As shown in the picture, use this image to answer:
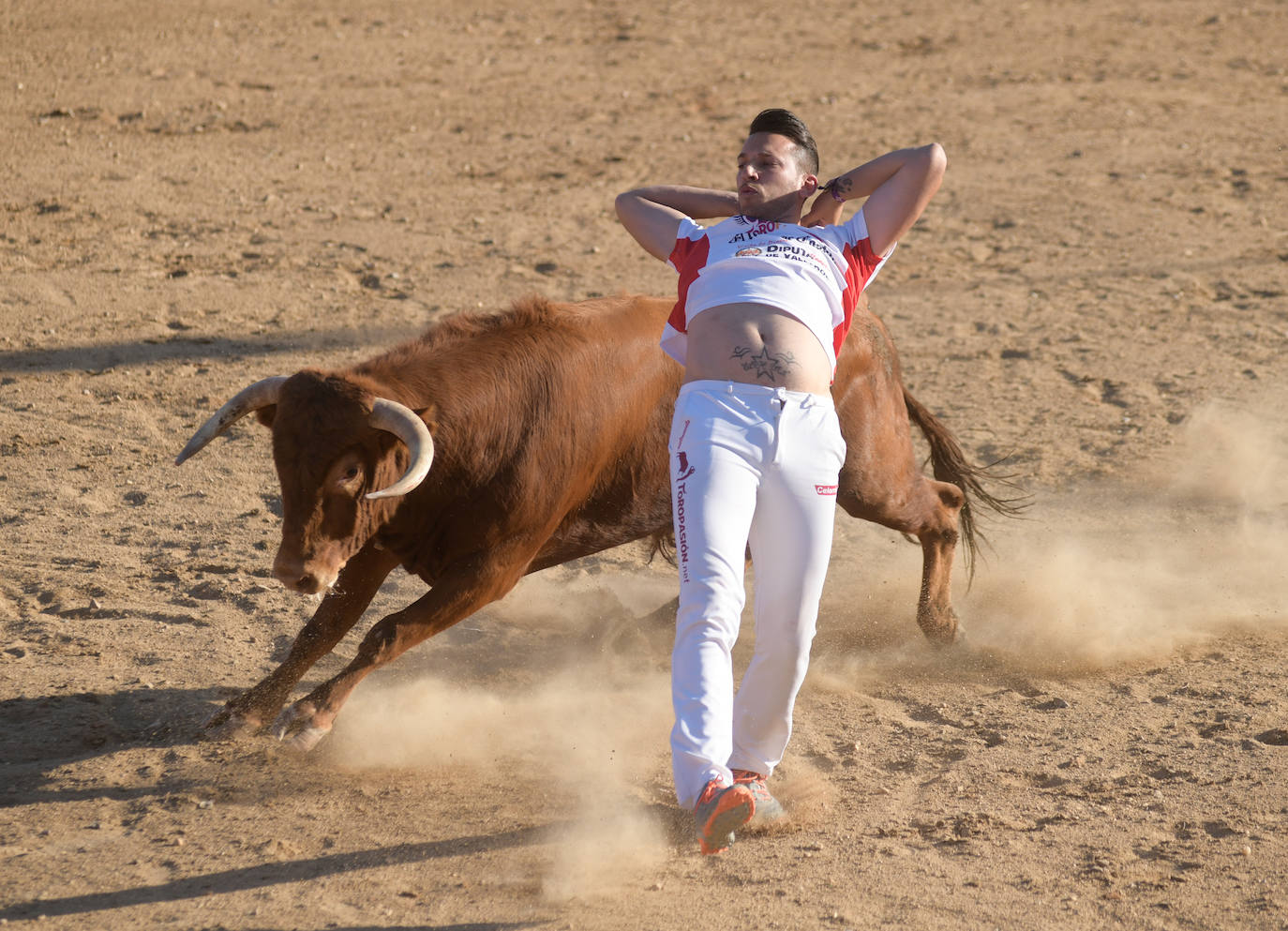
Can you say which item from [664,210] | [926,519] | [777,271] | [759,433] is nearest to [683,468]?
[759,433]

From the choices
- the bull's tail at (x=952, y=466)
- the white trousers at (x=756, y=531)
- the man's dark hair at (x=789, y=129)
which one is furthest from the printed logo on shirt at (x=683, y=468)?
the bull's tail at (x=952, y=466)

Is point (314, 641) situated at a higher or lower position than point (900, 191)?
lower

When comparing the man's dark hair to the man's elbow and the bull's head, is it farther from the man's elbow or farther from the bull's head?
the bull's head

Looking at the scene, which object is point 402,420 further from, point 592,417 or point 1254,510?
point 1254,510

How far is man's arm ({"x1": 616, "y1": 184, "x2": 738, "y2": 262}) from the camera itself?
469 cm

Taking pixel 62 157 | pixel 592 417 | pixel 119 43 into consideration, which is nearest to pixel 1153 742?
pixel 592 417

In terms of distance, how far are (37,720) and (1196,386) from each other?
6.64 m

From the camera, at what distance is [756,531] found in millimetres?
4059

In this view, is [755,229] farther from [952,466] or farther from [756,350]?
[952,466]

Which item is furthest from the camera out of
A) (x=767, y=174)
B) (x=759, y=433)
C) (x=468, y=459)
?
(x=468, y=459)

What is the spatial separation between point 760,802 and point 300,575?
5.20 feet

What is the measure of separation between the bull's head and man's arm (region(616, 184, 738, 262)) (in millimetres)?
1027

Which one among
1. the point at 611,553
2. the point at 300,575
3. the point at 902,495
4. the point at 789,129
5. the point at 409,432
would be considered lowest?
the point at 611,553

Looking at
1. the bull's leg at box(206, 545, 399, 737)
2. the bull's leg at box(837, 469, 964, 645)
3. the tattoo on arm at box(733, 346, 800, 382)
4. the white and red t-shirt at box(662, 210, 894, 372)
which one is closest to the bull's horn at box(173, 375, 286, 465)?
the bull's leg at box(206, 545, 399, 737)
